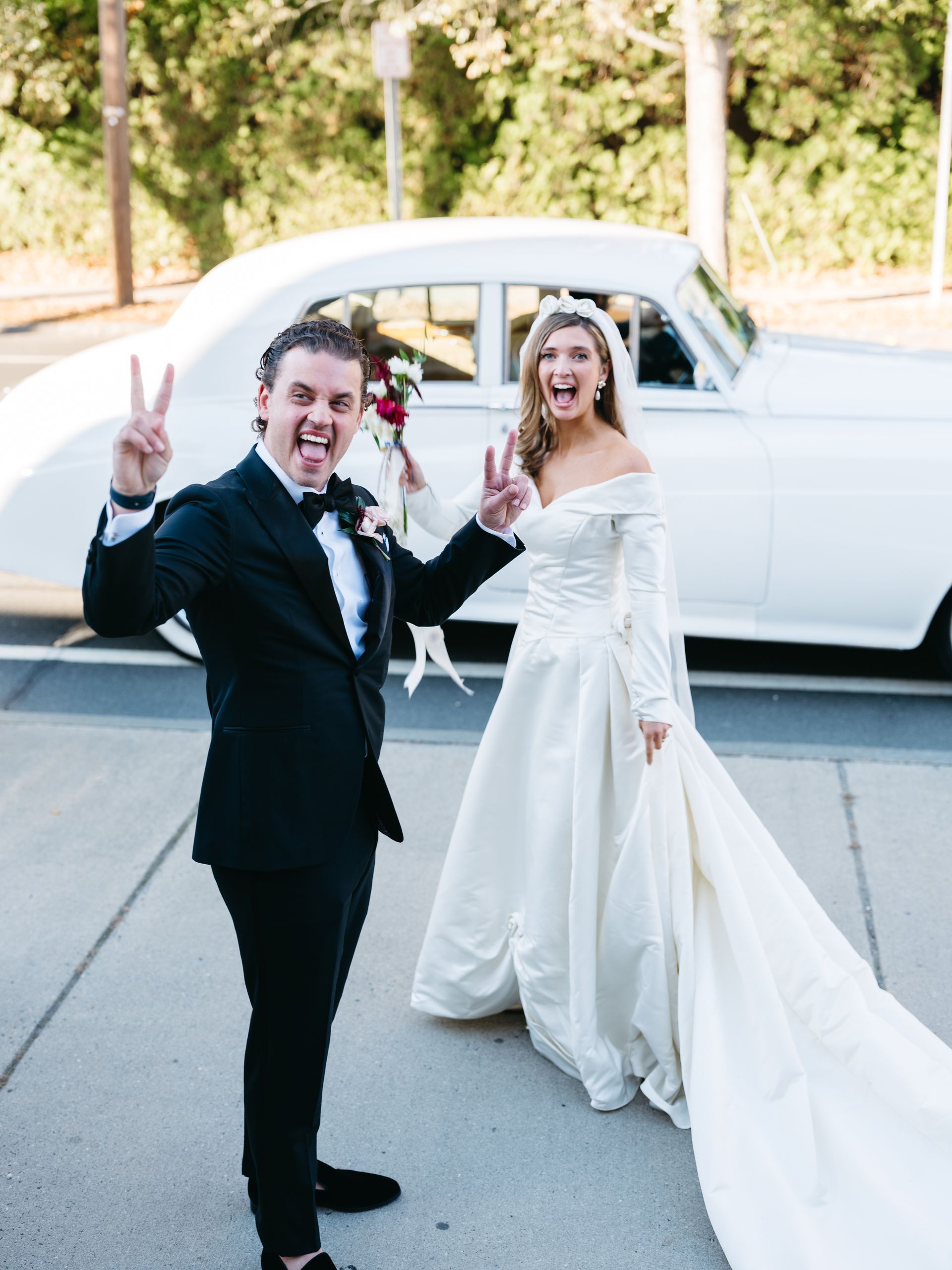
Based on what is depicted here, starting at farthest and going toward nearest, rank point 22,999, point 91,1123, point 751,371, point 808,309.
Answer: point 808,309 → point 751,371 → point 22,999 → point 91,1123

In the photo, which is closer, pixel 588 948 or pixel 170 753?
pixel 588 948

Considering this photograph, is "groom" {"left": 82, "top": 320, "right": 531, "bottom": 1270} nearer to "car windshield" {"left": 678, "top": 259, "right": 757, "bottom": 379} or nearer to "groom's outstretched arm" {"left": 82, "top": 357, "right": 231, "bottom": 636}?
"groom's outstretched arm" {"left": 82, "top": 357, "right": 231, "bottom": 636}

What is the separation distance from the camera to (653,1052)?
3.31 m

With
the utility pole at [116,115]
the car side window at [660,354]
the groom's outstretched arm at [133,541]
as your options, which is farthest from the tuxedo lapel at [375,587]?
the utility pole at [116,115]

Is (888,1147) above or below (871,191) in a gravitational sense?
below

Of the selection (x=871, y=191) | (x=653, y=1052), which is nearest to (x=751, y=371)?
(x=653, y=1052)

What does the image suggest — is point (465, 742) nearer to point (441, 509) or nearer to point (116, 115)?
point (441, 509)

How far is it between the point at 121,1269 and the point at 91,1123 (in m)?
0.49

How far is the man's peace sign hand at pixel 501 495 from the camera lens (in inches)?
107

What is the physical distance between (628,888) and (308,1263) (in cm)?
115

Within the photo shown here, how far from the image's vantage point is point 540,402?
3465mm

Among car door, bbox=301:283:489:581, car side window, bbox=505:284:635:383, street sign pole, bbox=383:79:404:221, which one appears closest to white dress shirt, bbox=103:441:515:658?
car door, bbox=301:283:489:581

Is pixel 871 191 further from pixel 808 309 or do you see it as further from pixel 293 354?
pixel 293 354

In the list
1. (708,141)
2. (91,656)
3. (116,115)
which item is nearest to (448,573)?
(91,656)
